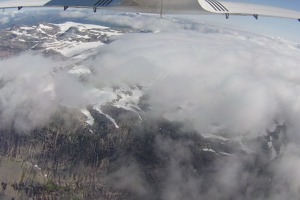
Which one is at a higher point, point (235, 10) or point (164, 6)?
point (164, 6)

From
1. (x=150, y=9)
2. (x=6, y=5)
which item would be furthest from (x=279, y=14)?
(x=6, y=5)

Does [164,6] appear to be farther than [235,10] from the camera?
No

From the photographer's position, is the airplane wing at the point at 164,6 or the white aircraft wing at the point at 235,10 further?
the white aircraft wing at the point at 235,10

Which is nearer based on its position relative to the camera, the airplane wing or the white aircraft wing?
the airplane wing

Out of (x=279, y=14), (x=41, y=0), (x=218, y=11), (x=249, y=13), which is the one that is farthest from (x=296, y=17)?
(x=41, y=0)

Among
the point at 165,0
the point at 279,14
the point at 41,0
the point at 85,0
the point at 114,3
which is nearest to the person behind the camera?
the point at 165,0

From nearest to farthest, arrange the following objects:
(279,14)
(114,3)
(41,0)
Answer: (114,3) < (279,14) < (41,0)

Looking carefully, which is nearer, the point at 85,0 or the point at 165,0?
the point at 165,0

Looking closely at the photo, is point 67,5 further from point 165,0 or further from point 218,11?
point 218,11

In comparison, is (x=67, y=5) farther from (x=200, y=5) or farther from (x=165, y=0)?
(x=200, y=5)
